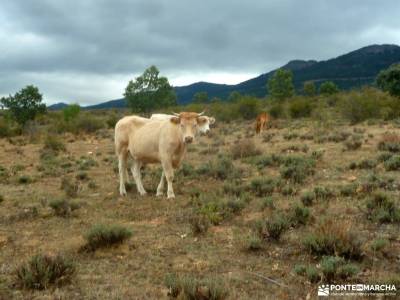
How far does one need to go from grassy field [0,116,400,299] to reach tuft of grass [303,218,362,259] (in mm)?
14

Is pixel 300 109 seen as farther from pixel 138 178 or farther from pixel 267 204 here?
pixel 267 204

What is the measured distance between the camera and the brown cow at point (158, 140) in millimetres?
10883

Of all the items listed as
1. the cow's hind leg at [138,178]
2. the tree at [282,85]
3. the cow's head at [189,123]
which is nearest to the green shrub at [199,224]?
the cow's head at [189,123]

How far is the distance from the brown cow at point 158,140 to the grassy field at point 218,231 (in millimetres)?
687

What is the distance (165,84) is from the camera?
51656 mm

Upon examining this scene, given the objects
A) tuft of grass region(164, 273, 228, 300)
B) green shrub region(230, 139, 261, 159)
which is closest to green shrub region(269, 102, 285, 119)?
green shrub region(230, 139, 261, 159)

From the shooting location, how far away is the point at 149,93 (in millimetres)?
50938

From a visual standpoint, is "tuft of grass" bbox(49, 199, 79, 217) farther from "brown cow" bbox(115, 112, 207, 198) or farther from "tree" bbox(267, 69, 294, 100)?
"tree" bbox(267, 69, 294, 100)

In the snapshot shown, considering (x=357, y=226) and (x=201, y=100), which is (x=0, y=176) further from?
(x=201, y=100)

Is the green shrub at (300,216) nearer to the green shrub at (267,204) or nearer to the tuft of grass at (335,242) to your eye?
the green shrub at (267,204)

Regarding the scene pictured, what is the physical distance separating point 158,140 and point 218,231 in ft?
13.7

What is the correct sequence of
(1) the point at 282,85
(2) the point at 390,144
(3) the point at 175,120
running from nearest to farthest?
(3) the point at 175,120
(2) the point at 390,144
(1) the point at 282,85

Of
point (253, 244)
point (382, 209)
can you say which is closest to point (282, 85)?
point (382, 209)

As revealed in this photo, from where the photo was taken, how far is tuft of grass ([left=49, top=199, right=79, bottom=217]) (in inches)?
371
